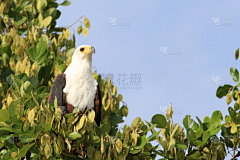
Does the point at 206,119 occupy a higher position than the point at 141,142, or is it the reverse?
the point at 206,119

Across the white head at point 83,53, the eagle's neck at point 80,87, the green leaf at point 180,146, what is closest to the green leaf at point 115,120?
the eagle's neck at point 80,87

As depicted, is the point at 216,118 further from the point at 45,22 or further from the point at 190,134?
the point at 45,22

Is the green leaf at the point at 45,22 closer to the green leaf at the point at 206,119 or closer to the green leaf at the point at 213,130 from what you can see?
the green leaf at the point at 206,119

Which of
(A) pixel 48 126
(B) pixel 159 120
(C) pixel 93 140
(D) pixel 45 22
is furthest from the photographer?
(D) pixel 45 22

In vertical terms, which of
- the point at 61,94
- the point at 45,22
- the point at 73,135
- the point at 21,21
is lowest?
the point at 73,135

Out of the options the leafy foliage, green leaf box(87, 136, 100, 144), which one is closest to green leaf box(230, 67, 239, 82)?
the leafy foliage

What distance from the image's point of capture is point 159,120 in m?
5.20

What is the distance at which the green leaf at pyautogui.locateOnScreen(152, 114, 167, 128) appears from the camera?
17.0 feet

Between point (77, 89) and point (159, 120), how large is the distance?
1.69m

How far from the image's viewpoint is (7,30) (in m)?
7.66

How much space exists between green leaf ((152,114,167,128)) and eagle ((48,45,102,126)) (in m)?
1.37

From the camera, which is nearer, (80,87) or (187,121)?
(187,121)

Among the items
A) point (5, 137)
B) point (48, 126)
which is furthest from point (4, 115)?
point (48, 126)

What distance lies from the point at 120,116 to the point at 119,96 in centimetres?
40
